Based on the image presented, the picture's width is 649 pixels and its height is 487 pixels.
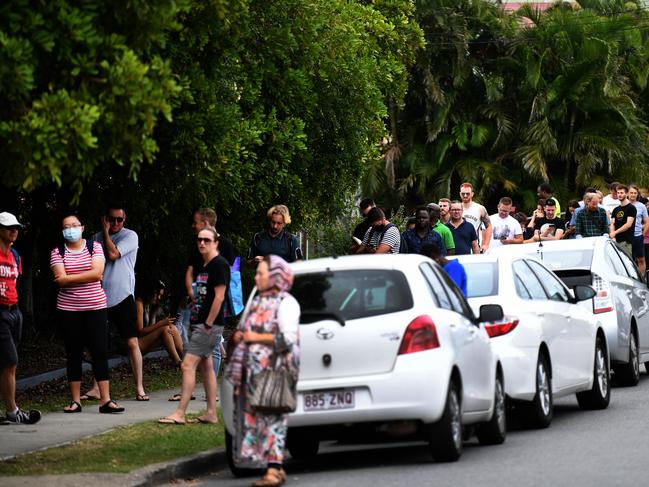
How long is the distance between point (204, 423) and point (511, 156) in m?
35.6

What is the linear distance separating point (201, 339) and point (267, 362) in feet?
12.1

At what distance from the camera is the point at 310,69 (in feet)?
68.8

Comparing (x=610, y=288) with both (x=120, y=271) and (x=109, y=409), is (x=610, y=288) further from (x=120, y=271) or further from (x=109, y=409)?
(x=109, y=409)

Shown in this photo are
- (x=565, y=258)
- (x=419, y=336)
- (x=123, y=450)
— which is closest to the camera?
(x=419, y=336)

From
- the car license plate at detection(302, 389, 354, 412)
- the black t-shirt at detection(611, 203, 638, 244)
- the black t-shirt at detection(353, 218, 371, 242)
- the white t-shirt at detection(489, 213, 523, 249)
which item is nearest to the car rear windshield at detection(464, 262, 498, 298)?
the car license plate at detection(302, 389, 354, 412)

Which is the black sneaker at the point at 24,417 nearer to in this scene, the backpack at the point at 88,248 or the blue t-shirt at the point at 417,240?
the backpack at the point at 88,248

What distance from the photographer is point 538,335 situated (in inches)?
542

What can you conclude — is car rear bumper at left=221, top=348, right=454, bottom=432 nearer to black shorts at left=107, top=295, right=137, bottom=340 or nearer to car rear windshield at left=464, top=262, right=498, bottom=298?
car rear windshield at left=464, top=262, right=498, bottom=298

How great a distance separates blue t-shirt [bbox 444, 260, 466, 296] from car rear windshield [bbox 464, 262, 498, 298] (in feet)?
0.21

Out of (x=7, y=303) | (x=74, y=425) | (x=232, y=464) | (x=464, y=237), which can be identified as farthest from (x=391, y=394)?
(x=464, y=237)

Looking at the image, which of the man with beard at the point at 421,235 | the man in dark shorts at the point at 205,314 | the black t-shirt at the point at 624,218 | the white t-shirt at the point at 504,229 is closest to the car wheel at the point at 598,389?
the man with beard at the point at 421,235

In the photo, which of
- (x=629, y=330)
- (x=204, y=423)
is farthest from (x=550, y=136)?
(x=204, y=423)

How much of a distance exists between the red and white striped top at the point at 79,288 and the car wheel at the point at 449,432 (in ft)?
15.8

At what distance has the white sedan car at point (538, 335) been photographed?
13.4 meters
